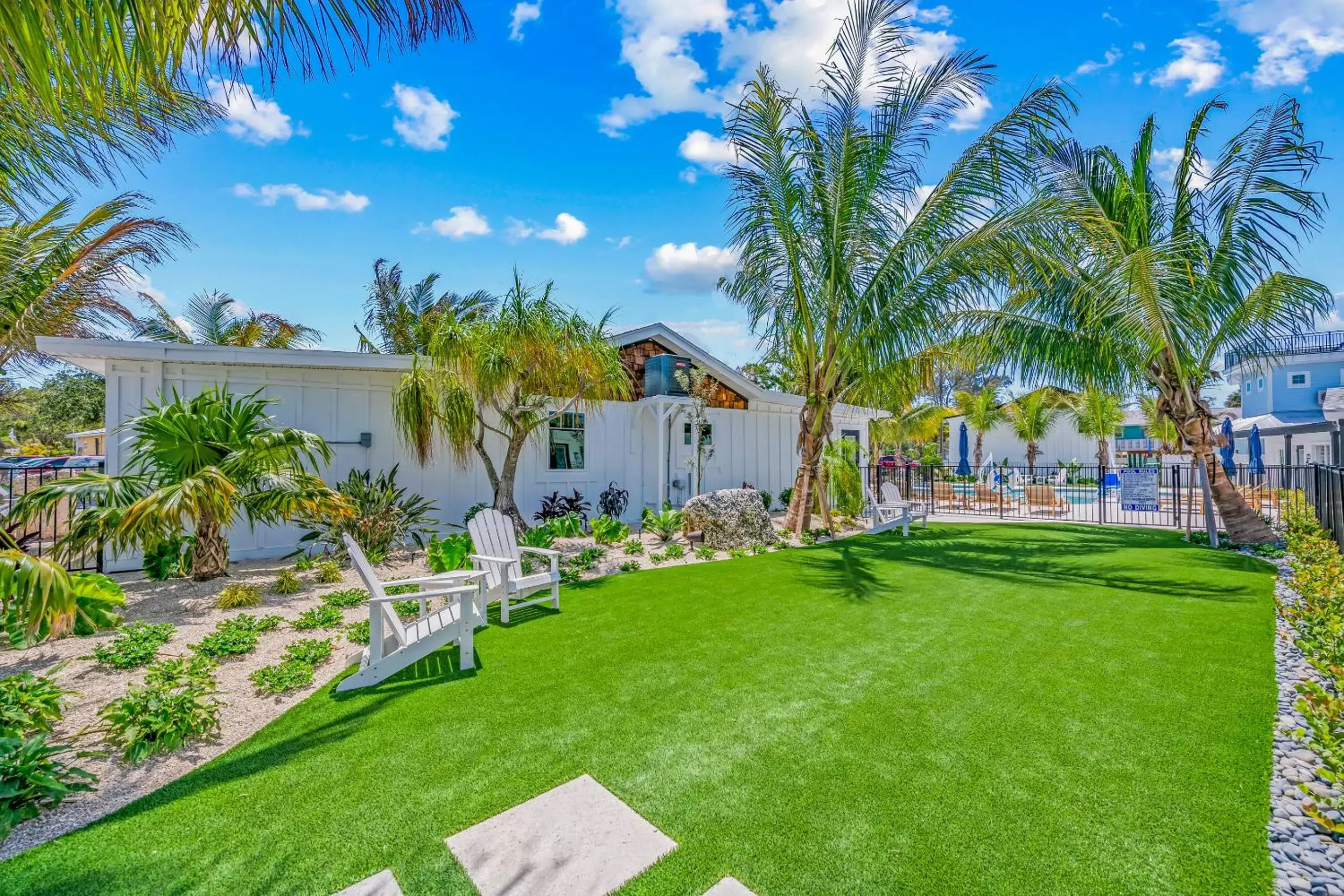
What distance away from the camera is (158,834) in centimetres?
242

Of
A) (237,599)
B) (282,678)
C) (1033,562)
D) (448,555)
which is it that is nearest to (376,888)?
(282,678)

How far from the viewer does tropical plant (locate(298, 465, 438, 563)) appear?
7.65 metres

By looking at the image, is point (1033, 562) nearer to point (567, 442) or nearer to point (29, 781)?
point (567, 442)

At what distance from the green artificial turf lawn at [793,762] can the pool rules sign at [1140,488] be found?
718 cm

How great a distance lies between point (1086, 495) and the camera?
21.9 meters

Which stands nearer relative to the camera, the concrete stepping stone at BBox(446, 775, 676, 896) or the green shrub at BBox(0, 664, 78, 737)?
the concrete stepping stone at BBox(446, 775, 676, 896)

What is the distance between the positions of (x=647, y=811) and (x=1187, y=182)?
12078 millimetres

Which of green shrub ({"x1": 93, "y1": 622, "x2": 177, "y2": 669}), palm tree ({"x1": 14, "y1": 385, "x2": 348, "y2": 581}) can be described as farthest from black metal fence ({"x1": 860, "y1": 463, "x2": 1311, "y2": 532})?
green shrub ({"x1": 93, "y1": 622, "x2": 177, "y2": 669})

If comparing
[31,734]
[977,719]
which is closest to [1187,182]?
[977,719]

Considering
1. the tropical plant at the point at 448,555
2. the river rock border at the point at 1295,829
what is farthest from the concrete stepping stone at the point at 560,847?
the tropical plant at the point at 448,555

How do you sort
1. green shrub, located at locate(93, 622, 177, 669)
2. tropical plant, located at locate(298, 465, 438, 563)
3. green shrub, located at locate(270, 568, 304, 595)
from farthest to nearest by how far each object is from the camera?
tropical plant, located at locate(298, 465, 438, 563)
green shrub, located at locate(270, 568, 304, 595)
green shrub, located at locate(93, 622, 177, 669)

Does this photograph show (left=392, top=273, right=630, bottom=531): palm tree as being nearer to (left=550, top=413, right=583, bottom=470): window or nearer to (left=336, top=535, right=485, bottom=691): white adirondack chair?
(left=550, top=413, right=583, bottom=470): window

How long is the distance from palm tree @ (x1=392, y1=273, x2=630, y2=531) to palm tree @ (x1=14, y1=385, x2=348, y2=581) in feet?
5.89

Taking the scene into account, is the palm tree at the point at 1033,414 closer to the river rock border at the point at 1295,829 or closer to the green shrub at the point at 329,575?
the river rock border at the point at 1295,829
